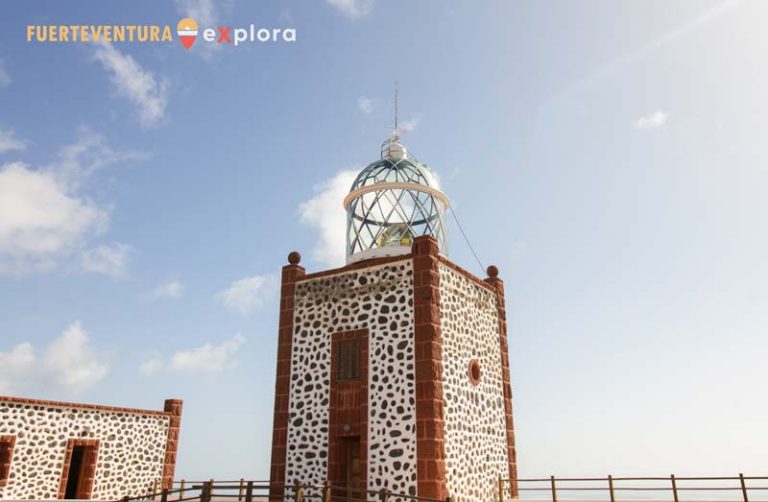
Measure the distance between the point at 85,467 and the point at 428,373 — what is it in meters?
11.1

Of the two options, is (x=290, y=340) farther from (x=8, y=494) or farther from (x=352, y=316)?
(x=8, y=494)

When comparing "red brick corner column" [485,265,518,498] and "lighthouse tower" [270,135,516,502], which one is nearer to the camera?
"lighthouse tower" [270,135,516,502]

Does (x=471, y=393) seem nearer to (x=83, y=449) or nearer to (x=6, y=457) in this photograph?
(x=83, y=449)

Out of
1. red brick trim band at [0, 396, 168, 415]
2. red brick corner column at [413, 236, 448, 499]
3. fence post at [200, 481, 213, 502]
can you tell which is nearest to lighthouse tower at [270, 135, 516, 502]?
red brick corner column at [413, 236, 448, 499]

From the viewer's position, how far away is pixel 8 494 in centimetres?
1595

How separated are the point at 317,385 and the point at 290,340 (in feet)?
4.81

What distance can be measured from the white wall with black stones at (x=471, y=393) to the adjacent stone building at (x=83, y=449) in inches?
425

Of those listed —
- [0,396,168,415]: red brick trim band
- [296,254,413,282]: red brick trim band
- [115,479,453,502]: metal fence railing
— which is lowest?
[115,479,453,502]: metal fence railing

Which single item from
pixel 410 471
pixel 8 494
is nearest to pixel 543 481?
pixel 410 471

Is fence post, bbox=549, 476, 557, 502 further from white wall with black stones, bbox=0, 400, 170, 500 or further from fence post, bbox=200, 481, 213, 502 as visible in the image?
white wall with black stones, bbox=0, 400, 170, 500

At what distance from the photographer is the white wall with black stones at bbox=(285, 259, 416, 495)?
13.2m

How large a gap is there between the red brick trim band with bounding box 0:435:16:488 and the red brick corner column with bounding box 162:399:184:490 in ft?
15.7

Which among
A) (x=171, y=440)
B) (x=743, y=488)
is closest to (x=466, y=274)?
(x=743, y=488)

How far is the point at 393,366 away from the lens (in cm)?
1384
